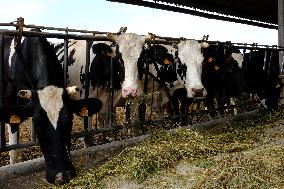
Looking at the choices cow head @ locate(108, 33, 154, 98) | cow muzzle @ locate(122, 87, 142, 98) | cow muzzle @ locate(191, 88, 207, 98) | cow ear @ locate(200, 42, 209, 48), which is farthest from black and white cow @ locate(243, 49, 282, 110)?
cow muzzle @ locate(122, 87, 142, 98)

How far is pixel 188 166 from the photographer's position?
14.0ft

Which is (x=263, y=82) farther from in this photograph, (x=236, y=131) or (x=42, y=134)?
(x=42, y=134)

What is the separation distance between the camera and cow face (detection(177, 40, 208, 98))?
22.6ft

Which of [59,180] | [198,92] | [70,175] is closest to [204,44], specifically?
[198,92]

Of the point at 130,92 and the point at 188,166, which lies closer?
the point at 188,166

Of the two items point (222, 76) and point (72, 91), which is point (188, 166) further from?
point (222, 76)

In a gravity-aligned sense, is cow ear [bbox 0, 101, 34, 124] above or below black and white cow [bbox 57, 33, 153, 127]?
below

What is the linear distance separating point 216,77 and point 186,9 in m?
7.02

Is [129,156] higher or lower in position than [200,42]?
lower

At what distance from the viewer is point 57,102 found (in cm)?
427

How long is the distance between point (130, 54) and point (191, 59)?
1.58 metres

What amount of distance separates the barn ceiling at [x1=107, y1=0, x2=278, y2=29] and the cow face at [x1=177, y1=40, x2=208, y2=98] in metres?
5.95

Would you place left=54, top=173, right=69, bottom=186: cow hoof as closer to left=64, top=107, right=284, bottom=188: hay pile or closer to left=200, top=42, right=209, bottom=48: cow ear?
left=64, top=107, right=284, bottom=188: hay pile

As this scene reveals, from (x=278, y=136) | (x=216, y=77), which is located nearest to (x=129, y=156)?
(x=278, y=136)
